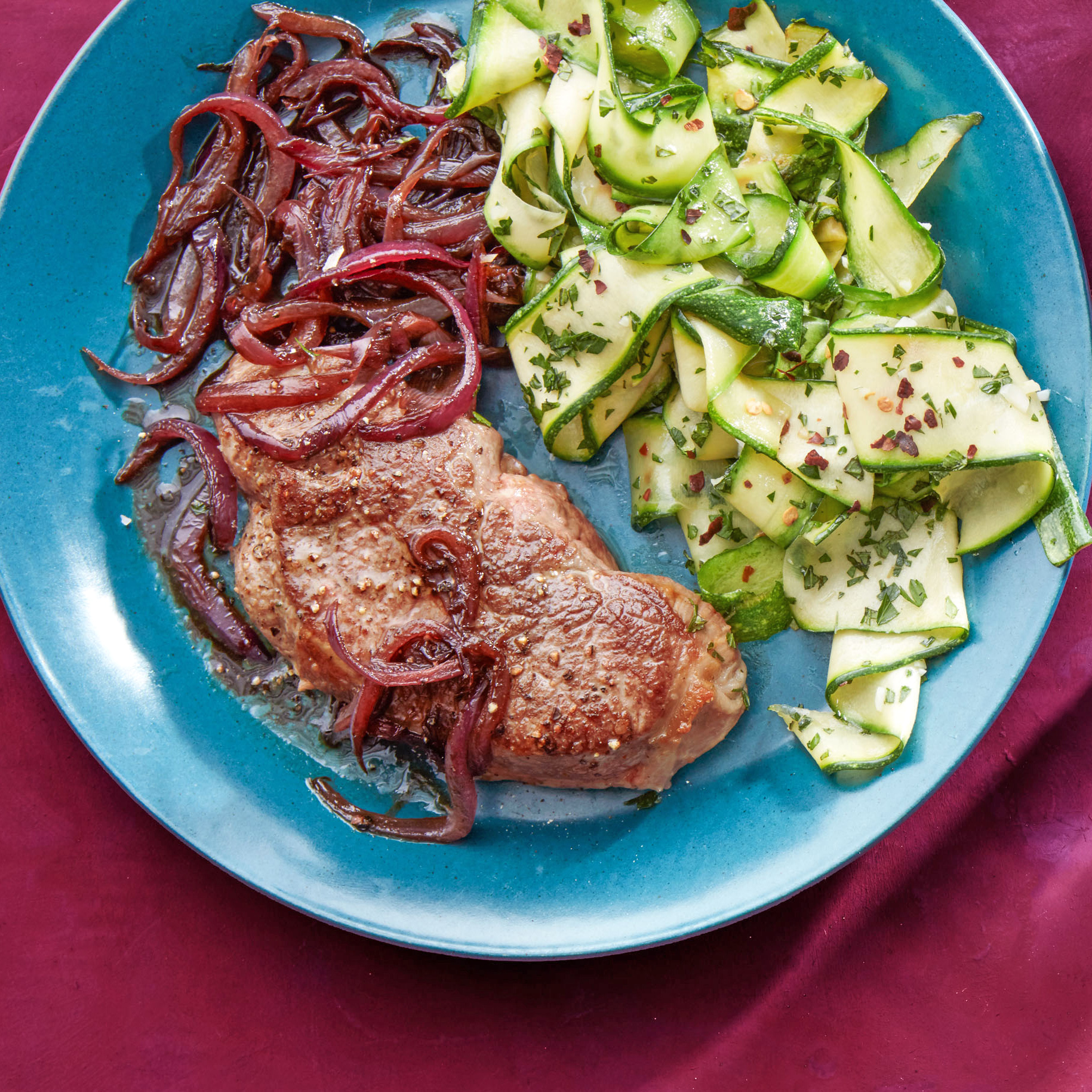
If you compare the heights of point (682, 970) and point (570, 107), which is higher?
point (570, 107)

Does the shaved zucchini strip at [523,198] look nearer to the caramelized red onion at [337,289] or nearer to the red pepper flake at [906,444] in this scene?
Result: the caramelized red onion at [337,289]

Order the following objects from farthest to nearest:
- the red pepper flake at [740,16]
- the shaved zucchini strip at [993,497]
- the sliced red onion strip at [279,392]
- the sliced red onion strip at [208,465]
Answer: the sliced red onion strip at [208,465], the red pepper flake at [740,16], the sliced red onion strip at [279,392], the shaved zucchini strip at [993,497]

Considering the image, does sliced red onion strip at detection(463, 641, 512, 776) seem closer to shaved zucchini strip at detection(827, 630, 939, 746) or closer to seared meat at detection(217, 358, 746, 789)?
seared meat at detection(217, 358, 746, 789)

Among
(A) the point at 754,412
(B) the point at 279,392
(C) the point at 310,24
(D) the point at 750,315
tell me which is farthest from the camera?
(C) the point at 310,24

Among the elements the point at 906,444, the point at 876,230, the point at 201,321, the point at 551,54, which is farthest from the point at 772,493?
the point at 201,321

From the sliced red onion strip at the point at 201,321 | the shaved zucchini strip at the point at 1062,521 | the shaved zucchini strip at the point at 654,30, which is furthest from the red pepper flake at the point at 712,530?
the sliced red onion strip at the point at 201,321

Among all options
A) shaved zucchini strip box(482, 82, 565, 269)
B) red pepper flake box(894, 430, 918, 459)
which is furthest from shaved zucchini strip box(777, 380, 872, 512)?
shaved zucchini strip box(482, 82, 565, 269)

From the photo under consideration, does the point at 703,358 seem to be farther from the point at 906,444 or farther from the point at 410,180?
the point at 410,180
